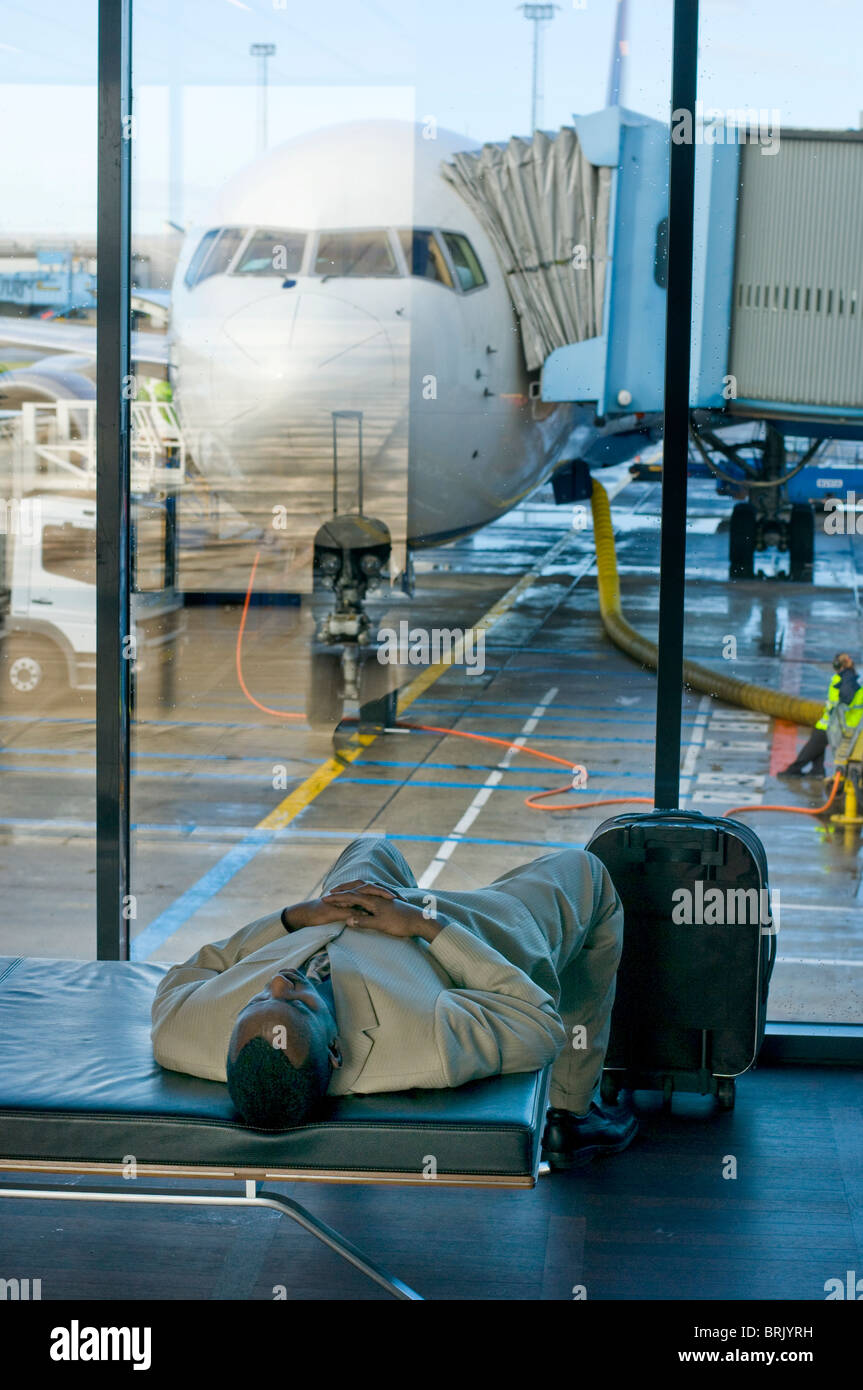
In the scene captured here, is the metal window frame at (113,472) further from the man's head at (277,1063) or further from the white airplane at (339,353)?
the white airplane at (339,353)

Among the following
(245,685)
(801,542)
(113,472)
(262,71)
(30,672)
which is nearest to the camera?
(113,472)

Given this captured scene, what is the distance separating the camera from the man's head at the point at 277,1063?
2219 millimetres

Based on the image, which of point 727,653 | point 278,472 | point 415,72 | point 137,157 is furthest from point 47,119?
point 727,653

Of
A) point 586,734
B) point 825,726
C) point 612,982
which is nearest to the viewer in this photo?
point 612,982

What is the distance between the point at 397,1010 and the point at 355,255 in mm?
4640

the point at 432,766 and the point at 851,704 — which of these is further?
the point at 432,766

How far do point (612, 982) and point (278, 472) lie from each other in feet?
11.5

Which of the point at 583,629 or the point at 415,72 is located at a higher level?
the point at 415,72

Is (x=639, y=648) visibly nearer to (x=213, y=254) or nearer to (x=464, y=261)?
(x=464, y=261)

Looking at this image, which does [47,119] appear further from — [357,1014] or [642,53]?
[357,1014]

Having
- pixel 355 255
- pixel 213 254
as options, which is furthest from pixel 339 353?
pixel 213 254

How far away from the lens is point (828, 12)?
3.93 metres

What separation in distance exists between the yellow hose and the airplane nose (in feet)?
5.27

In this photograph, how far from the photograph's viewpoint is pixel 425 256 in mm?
6680
